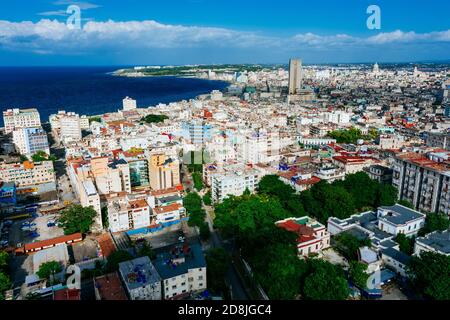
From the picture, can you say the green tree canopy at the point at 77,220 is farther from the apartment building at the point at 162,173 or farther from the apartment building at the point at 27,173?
the apartment building at the point at 27,173

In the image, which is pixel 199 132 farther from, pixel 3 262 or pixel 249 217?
pixel 3 262

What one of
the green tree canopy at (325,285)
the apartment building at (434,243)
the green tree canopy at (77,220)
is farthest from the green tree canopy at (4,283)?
the apartment building at (434,243)

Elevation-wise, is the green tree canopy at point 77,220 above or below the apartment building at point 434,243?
below

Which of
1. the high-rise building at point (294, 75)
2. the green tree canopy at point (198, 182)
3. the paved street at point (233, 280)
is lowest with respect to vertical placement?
the paved street at point (233, 280)

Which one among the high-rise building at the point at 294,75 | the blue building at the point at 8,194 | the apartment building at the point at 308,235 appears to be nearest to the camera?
the apartment building at the point at 308,235

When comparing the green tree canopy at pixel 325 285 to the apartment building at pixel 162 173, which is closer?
the green tree canopy at pixel 325 285

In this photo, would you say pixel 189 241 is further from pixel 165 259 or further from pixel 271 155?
pixel 271 155

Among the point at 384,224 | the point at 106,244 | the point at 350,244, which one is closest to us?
the point at 350,244

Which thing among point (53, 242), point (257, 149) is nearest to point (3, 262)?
point (53, 242)
